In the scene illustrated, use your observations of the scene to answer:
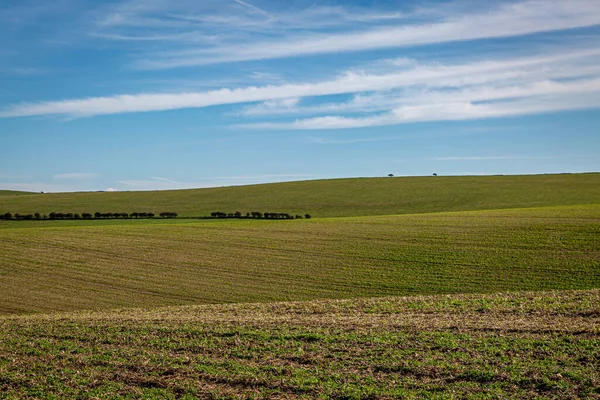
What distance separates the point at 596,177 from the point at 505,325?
82555 mm

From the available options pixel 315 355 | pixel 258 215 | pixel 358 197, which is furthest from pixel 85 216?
pixel 315 355

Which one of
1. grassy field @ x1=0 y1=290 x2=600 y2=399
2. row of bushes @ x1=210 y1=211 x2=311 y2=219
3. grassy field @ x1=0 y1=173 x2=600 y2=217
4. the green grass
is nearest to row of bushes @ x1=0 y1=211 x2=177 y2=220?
grassy field @ x1=0 y1=173 x2=600 y2=217

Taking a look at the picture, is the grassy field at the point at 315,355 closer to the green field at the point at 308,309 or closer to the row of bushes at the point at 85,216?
the green field at the point at 308,309

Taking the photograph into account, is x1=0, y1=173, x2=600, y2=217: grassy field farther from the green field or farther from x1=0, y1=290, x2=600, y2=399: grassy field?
x1=0, y1=290, x2=600, y2=399: grassy field

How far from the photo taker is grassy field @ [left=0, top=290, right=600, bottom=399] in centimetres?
955

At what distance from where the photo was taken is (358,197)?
74.2 m

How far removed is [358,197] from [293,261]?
4413cm

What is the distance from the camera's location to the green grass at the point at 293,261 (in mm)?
24922

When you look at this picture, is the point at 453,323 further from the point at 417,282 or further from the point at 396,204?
the point at 396,204

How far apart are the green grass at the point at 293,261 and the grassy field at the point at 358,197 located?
22.5 meters

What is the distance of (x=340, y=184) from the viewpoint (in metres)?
89.1

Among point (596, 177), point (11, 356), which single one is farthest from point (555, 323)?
point (596, 177)

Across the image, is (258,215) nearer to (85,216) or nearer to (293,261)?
(85,216)

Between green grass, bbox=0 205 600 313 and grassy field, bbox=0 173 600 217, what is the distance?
22.5m
